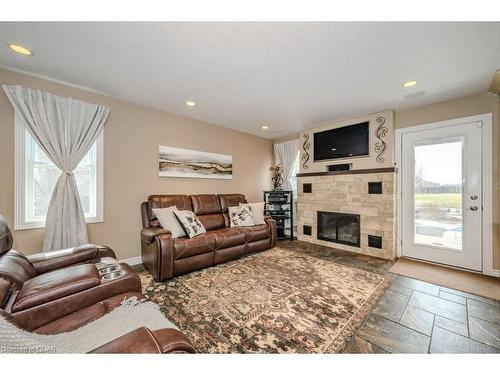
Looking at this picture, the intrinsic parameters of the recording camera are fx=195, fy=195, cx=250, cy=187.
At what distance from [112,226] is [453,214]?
491 cm

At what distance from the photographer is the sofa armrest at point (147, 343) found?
65 cm

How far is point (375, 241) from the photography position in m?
3.32

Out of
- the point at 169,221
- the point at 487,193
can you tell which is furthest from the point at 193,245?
the point at 487,193

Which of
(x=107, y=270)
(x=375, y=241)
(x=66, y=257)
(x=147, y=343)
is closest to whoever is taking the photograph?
(x=147, y=343)

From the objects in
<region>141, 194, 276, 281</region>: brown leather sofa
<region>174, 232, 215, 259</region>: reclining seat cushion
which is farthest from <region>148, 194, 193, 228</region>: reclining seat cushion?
Result: <region>174, 232, 215, 259</region>: reclining seat cushion

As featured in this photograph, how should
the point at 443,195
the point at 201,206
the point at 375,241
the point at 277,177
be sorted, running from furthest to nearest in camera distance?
the point at 277,177, the point at 201,206, the point at 375,241, the point at 443,195

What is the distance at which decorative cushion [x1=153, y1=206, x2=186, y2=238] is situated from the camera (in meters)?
2.71

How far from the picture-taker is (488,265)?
256 centimetres

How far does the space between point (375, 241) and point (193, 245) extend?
2.98 m

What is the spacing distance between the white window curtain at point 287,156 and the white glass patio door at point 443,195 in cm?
211

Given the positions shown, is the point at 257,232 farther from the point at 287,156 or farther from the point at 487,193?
the point at 487,193

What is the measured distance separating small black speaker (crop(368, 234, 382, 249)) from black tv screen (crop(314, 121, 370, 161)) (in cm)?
147

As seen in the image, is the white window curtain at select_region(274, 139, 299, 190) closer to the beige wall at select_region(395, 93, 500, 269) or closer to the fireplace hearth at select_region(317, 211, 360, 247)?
the fireplace hearth at select_region(317, 211, 360, 247)

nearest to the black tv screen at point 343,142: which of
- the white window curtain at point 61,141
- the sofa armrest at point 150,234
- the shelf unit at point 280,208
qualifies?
the shelf unit at point 280,208
